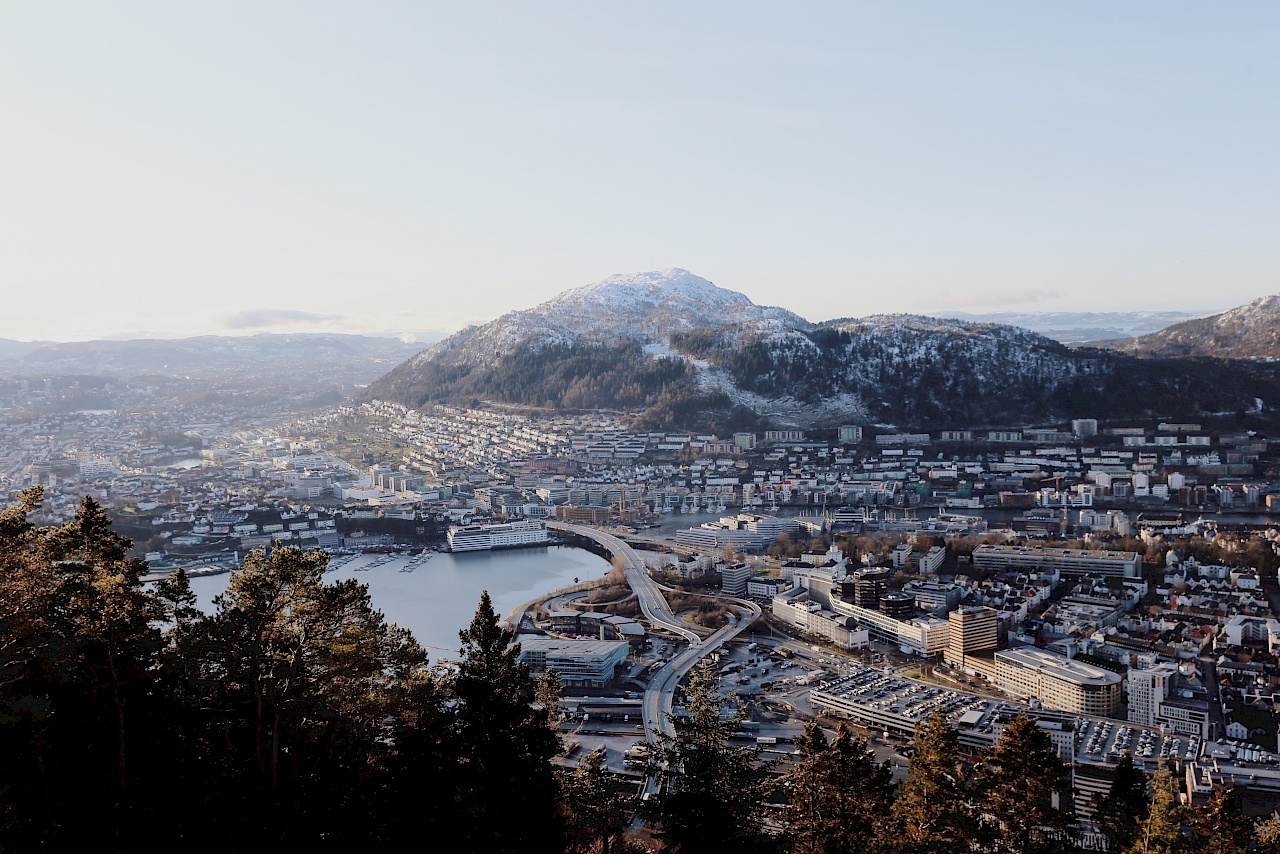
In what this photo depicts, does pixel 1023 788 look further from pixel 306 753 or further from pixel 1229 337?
pixel 1229 337

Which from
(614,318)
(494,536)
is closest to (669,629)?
(494,536)

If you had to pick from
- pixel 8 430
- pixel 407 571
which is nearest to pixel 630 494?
pixel 407 571

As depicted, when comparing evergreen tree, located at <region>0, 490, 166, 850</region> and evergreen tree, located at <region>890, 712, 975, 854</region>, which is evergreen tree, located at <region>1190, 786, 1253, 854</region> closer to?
evergreen tree, located at <region>890, 712, 975, 854</region>

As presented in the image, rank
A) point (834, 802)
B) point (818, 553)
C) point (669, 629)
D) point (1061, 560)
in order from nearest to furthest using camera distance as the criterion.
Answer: point (834, 802), point (669, 629), point (1061, 560), point (818, 553)

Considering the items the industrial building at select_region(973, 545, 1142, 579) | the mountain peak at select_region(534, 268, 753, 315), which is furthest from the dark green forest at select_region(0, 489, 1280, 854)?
the mountain peak at select_region(534, 268, 753, 315)

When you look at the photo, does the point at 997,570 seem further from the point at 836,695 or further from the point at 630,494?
the point at 630,494

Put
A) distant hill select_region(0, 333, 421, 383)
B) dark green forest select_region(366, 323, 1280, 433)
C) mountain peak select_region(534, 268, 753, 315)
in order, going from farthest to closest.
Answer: distant hill select_region(0, 333, 421, 383) → mountain peak select_region(534, 268, 753, 315) → dark green forest select_region(366, 323, 1280, 433)
